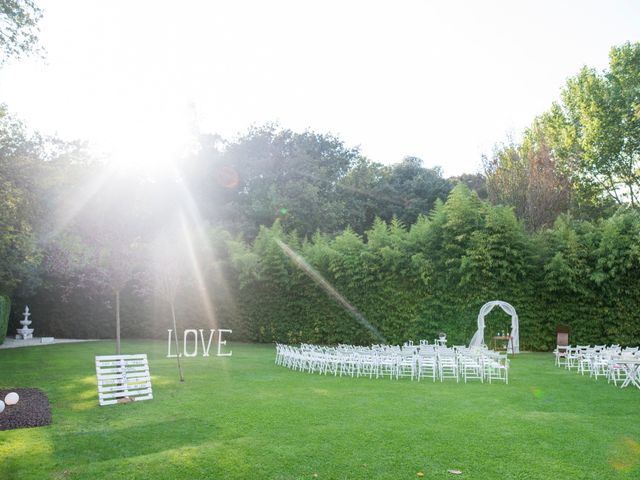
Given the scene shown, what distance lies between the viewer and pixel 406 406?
8.77 m

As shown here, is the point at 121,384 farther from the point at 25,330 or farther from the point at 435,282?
the point at 25,330

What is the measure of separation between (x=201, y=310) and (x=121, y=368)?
1572 cm

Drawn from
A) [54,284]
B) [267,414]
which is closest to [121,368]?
[267,414]

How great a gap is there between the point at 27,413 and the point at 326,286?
594 inches

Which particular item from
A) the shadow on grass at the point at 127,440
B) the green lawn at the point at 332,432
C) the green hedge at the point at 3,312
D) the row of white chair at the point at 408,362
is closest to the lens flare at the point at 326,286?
the row of white chair at the point at 408,362

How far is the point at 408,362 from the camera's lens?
484 inches

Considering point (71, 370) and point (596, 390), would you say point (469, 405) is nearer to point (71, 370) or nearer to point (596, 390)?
point (596, 390)

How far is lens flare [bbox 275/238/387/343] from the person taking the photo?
69.5 feet

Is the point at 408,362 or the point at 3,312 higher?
the point at 3,312

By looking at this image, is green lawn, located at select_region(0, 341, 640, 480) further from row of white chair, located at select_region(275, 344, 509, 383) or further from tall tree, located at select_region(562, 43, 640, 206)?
tall tree, located at select_region(562, 43, 640, 206)

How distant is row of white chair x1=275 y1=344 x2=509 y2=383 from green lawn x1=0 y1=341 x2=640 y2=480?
0.65 meters

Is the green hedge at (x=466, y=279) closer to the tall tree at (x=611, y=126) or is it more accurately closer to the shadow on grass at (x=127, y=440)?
the tall tree at (x=611, y=126)

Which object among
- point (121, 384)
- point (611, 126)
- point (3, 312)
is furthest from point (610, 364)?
point (3, 312)

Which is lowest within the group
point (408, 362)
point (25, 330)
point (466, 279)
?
point (25, 330)
